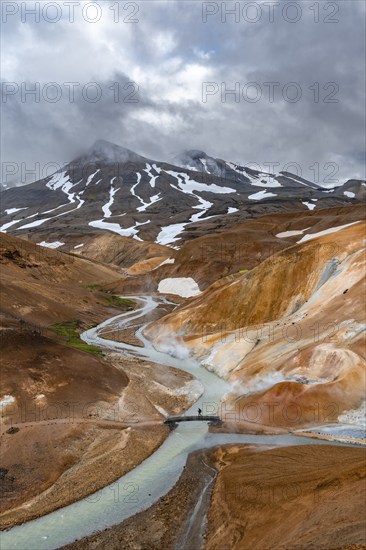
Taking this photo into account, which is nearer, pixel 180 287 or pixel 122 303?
pixel 122 303

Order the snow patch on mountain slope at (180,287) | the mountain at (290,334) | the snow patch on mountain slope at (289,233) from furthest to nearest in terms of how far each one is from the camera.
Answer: the snow patch on mountain slope at (289,233)
the snow patch on mountain slope at (180,287)
the mountain at (290,334)

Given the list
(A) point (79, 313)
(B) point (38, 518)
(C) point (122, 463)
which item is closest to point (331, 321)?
(C) point (122, 463)

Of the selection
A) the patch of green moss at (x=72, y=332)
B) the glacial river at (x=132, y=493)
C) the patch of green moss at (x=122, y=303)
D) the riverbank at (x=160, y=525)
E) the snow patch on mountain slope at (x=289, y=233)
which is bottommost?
the patch of green moss at (x=122, y=303)

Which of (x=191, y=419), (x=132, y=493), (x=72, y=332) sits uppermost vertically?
(x=132, y=493)

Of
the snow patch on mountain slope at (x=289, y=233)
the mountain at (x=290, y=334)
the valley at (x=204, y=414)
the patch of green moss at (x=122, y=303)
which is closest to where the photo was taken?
the valley at (x=204, y=414)

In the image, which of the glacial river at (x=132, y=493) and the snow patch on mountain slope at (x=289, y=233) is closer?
the glacial river at (x=132, y=493)

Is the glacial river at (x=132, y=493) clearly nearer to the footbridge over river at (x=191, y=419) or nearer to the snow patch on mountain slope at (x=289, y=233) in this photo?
the footbridge over river at (x=191, y=419)

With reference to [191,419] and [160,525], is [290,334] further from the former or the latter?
[160,525]

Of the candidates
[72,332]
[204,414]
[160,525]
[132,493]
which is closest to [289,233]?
[72,332]

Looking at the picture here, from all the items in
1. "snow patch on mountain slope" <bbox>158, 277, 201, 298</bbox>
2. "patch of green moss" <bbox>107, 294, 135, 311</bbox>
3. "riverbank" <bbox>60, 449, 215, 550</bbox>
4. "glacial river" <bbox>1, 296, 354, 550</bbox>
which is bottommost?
"snow patch on mountain slope" <bbox>158, 277, 201, 298</bbox>

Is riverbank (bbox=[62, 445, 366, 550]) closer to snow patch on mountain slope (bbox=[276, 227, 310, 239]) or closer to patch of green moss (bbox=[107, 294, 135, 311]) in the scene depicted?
patch of green moss (bbox=[107, 294, 135, 311])

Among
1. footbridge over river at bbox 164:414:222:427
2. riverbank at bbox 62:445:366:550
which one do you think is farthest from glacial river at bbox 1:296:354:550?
riverbank at bbox 62:445:366:550

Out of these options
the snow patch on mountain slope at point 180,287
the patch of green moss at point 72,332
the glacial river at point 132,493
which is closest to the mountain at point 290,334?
the glacial river at point 132,493
